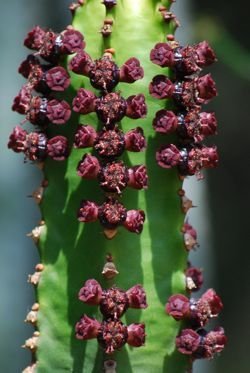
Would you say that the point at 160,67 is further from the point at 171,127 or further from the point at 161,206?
the point at 161,206

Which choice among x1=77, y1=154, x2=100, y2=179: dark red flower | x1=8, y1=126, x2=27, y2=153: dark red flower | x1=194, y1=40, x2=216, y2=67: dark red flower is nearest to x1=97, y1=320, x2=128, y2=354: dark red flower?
x1=77, y1=154, x2=100, y2=179: dark red flower

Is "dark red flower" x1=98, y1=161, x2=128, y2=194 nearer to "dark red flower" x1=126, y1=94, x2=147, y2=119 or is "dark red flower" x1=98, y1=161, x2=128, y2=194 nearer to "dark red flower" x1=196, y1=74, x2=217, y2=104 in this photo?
"dark red flower" x1=126, y1=94, x2=147, y2=119

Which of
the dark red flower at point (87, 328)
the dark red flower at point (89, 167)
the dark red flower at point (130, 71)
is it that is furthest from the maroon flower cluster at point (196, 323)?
the dark red flower at point (130, 71)

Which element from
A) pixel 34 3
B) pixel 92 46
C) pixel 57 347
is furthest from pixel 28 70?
pixel 34 3

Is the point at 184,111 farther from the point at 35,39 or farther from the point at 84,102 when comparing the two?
the point at 35,39

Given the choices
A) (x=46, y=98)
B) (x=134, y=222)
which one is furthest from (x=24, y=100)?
(x=134, y=222)

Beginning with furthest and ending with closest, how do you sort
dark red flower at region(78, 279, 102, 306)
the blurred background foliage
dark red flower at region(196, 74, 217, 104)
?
the blurred background foliage, dark red flower at region(196, 74, 217, 104), dark red flower at region(78, 279, 102, 306)
